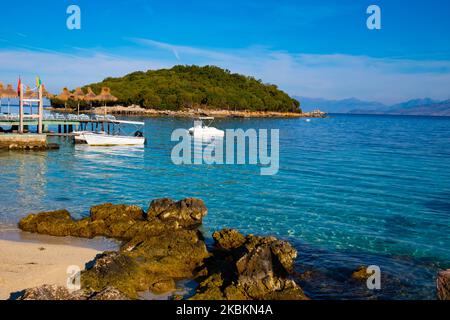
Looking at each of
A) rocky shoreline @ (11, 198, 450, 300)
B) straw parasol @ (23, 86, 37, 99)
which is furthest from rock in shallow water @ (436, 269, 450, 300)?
straw parasol @ (23, 86, 37, 99)

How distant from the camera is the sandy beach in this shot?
12.0 metres

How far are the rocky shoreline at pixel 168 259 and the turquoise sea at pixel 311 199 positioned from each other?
5.03 ft

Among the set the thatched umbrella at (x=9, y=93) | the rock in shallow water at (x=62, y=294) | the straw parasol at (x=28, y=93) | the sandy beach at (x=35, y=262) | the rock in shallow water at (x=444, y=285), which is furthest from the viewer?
the thatched umbrella at (x=9, y=93)

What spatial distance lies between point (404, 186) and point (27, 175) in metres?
26.5

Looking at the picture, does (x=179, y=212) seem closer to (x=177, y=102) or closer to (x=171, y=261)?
(x=171, y=261)

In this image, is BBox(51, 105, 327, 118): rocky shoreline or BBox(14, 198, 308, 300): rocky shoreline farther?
BBox(51, 105, 327, 118): rocky shoreline

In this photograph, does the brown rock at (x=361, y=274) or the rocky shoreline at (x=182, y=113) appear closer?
the brown rock at (x=361, y=274)

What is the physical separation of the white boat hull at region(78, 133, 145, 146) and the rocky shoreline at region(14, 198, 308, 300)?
33.5m

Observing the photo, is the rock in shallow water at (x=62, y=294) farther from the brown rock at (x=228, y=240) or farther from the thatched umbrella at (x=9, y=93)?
the thatched umbrella at (x=9, y=93)

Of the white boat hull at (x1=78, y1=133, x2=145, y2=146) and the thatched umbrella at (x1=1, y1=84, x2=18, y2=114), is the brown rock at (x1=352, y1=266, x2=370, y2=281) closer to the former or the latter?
the white boat hull at (x1=78, y1=133, x2=145, y2=146)

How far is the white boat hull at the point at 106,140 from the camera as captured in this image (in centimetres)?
5069

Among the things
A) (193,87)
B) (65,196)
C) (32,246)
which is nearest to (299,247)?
(32,246)

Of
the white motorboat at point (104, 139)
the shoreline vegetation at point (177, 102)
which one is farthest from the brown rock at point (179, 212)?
the shoreline vegetation at point (177, 102)
